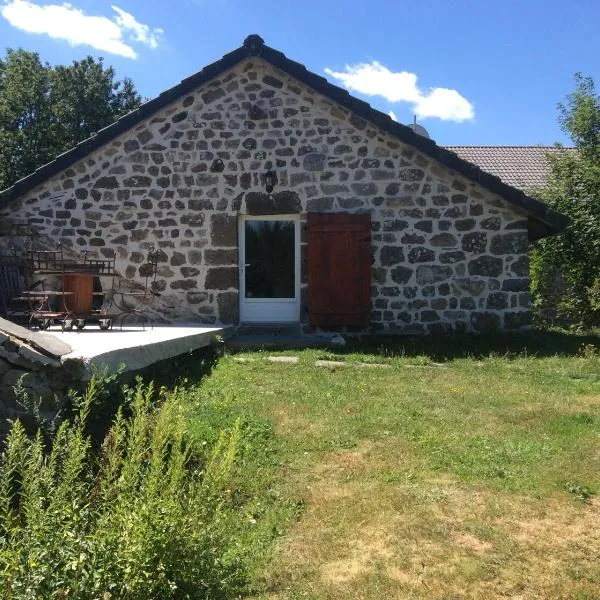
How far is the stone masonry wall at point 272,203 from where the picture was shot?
8.90 metres

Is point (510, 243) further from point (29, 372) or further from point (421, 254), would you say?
point (29, 372)

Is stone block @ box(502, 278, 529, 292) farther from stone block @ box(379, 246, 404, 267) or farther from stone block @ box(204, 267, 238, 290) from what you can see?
stone block @ box(204, 267, 238, 290)

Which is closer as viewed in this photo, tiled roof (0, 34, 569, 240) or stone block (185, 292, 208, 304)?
tiled roof (0, 34, 569, 240)

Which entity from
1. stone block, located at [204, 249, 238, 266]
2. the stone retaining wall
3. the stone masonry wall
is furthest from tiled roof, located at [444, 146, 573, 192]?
the stone retaining wall

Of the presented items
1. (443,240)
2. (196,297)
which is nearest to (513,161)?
(443,240)

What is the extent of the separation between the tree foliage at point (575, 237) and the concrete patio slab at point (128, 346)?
323 inches

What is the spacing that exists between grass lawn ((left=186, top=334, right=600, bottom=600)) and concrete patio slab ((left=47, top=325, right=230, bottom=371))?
1.71ft

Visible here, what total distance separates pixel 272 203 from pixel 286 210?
0.24 metres

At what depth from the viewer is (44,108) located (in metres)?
22.8

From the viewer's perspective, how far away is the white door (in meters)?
9.38

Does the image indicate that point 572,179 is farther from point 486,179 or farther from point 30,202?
point 30,202

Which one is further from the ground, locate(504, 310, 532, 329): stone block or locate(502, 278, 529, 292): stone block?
locate(502, 278, 529, 292): stone block

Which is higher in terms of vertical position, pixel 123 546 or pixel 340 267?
pixel 340 267

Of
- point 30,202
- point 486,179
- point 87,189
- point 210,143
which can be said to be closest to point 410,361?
point 486,179
